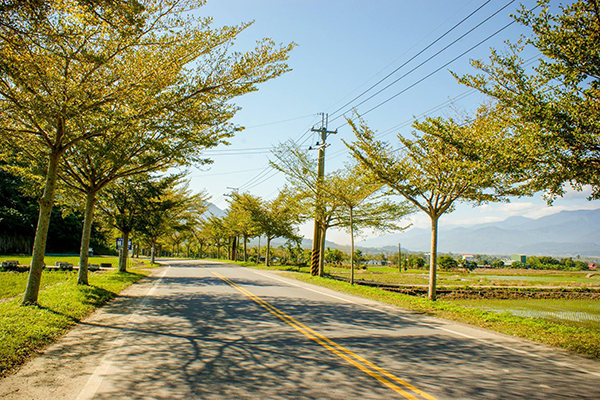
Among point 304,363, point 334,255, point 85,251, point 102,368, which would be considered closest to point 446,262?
point 334,255

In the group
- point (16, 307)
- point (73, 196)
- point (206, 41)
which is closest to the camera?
point (16, 307)

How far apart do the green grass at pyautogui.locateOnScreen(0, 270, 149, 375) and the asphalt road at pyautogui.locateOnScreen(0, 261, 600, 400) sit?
0.96 ft

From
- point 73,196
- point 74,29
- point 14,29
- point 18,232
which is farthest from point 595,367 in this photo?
point 18,232

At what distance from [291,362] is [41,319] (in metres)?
6.09

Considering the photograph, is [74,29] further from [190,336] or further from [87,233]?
[87,233]

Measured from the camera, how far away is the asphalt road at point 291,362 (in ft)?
16.1

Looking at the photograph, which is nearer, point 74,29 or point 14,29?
point 14,29

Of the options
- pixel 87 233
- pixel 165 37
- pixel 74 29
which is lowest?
pixel 87 233

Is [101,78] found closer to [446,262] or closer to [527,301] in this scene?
[527,301]

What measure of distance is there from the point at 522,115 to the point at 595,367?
5.10 meters

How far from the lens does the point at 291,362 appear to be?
607cm

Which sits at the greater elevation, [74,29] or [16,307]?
[74,29]

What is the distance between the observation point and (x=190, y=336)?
307 inches

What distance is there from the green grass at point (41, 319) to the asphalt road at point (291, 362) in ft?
0.96
